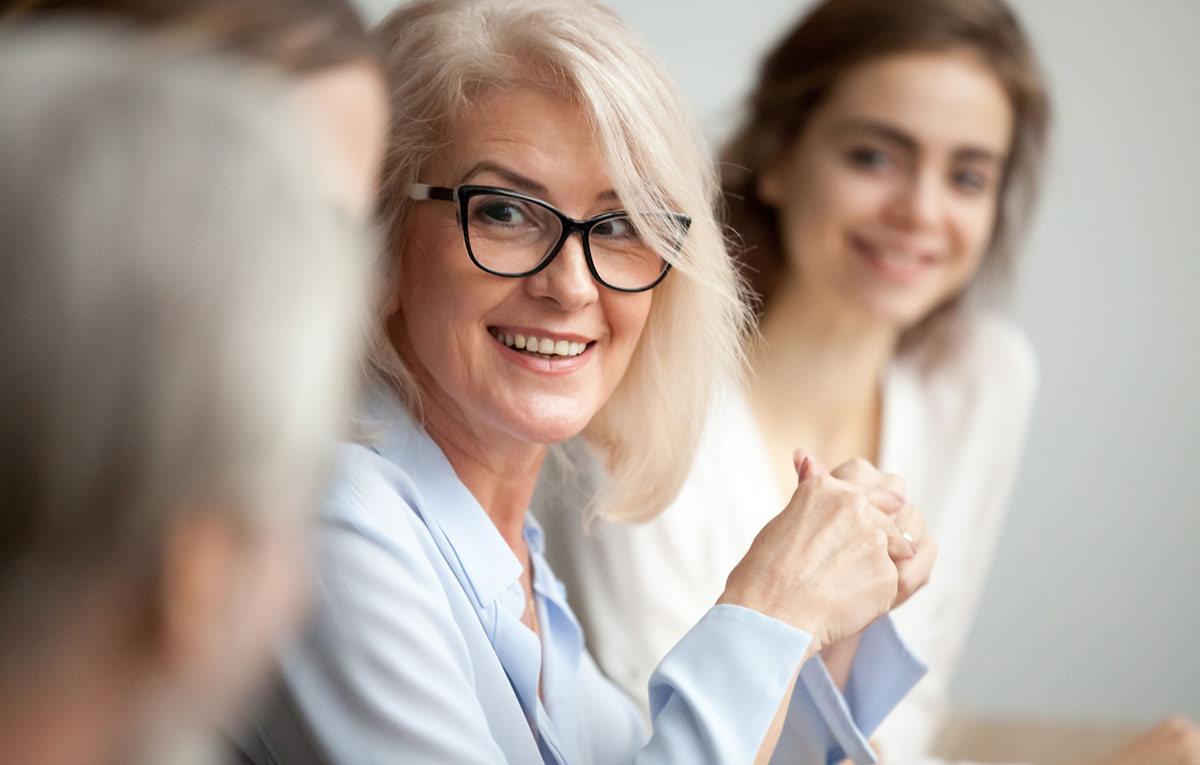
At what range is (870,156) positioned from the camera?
2.03 m

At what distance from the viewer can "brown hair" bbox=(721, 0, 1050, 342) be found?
1987mm

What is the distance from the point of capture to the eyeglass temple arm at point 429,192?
1175 millimetres

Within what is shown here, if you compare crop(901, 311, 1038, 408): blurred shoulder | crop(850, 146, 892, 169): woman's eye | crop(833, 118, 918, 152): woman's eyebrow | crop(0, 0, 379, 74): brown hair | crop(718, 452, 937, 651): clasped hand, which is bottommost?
crop(718, 452, 937, 651): clasped hand

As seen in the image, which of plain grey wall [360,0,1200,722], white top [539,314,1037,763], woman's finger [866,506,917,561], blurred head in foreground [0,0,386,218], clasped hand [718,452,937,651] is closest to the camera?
blurred head in foreground [0,0,386,218]

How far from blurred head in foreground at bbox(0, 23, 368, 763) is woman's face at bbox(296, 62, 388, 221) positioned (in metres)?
0.08

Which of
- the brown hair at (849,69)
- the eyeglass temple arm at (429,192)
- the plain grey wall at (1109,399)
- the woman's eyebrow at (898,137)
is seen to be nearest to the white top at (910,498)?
the brown hair at (849,69)

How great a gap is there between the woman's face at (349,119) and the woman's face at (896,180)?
4.62 feet

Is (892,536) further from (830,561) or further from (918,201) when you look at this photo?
(918,201)

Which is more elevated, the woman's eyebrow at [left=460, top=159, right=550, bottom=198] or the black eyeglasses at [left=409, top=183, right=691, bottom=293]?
the woman's eyebrow at [left=460, top=159, right=550, bottom=198]

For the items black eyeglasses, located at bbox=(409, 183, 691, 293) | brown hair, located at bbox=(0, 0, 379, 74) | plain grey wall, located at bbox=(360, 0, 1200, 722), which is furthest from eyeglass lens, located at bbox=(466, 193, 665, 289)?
plain grey wall, located at bbox=(360, 0, 1200, 722)

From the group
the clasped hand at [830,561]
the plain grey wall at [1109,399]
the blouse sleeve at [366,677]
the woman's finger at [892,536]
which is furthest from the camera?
the plain grey wall at [1109,399]

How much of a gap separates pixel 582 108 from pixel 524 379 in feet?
1.02

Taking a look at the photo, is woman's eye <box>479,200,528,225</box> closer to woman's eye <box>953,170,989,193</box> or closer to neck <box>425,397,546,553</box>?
neck <box>425,397,546,553</box>

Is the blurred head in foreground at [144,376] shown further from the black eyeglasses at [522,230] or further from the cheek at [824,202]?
the cheek at [824,202]
